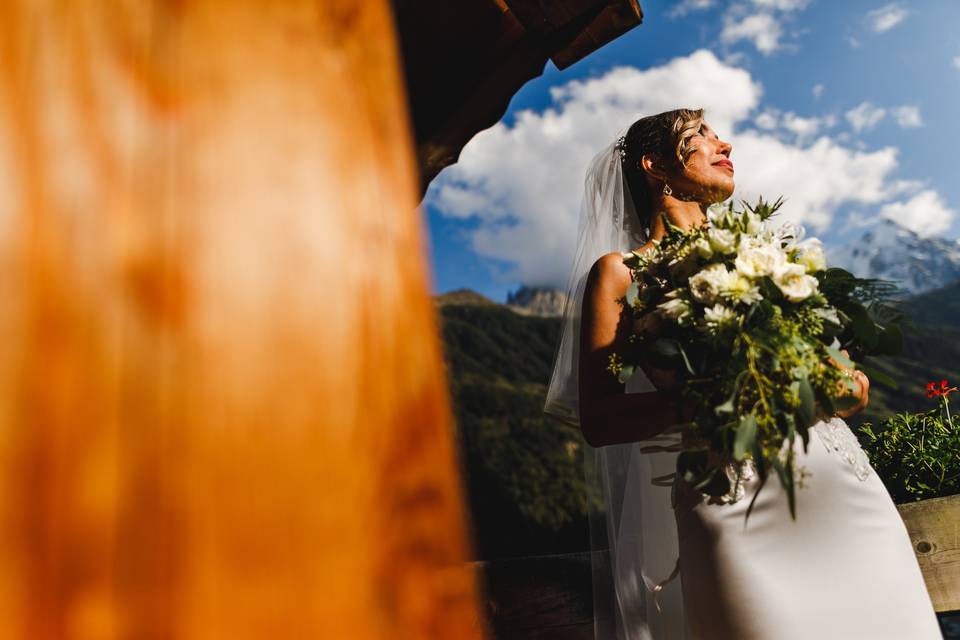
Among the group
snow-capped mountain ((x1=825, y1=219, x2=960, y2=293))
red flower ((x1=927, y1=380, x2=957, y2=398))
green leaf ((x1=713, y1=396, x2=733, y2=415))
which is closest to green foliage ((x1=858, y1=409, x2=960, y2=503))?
red flower ((x1=927, y1=380, x2=957, y2=398))

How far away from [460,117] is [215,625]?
8.70 ft

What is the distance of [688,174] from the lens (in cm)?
247

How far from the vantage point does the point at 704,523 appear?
1.78 metres

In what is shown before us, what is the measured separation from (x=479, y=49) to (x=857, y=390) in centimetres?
193

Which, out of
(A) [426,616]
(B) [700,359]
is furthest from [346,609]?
(B) [700,359]

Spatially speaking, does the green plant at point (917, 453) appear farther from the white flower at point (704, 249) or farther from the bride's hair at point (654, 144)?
the white flower at point (704, 249)

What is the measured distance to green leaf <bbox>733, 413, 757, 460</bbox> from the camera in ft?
4.88

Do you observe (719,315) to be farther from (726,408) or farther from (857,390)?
(857,390)

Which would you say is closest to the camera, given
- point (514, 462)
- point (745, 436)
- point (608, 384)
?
point (745, 436)

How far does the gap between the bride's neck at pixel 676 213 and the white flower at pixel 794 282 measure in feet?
2.75

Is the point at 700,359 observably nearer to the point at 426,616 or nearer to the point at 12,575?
the point at 426,616

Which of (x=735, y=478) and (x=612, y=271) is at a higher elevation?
(x=612, y=271)

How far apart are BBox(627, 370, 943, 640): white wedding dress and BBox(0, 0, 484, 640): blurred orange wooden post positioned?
144 centimetres

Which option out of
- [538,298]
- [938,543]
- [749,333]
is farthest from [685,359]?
[538,298]
